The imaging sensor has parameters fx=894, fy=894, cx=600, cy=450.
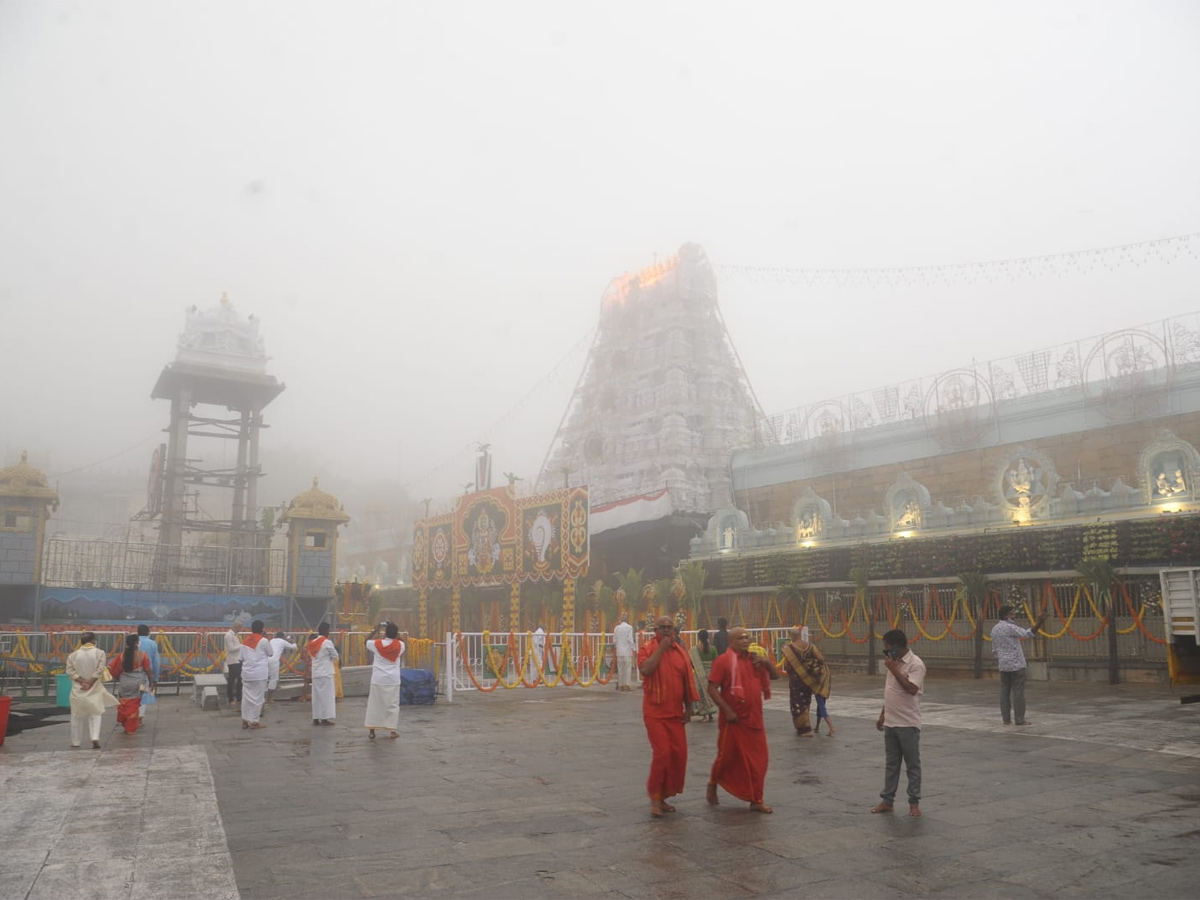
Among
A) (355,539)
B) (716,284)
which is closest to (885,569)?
(716,284)

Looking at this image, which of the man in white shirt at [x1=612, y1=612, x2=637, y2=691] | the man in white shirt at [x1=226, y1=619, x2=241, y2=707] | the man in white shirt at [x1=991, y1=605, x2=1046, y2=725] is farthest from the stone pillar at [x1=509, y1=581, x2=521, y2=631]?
the man in white shirt at [x1=991, y1=605, x2=1046, y2=725]

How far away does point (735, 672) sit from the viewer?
685cm

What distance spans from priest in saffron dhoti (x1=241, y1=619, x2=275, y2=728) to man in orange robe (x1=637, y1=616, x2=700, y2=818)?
290 inches

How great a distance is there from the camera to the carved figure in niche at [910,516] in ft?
76.8

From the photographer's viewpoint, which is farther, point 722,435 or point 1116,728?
point 722,435

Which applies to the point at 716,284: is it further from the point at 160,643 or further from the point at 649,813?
the point at 649,813

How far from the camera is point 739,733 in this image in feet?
22.0

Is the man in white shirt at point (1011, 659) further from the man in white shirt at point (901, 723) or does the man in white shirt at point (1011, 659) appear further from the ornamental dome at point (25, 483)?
the ornamental dome at point (25, 483)

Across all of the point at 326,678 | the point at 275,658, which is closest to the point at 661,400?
the point at 275,658

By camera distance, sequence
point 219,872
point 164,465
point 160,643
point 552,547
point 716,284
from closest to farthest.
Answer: point 219,872 → point 160,643 → point 552,547 → point 164,465 → point 716,284

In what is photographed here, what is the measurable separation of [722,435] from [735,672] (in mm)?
40400

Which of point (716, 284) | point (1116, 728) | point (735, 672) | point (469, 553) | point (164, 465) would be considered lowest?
point (1116, 728)

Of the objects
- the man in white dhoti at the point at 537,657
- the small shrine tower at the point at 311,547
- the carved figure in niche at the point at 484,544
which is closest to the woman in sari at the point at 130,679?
the man in white dhoti at the point at 537,657

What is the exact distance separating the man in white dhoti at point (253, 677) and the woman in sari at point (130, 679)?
1.25 metres
